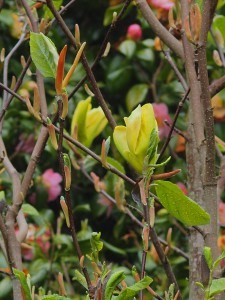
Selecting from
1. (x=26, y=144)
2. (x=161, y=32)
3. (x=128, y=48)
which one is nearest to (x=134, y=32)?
(x=128, y=48)

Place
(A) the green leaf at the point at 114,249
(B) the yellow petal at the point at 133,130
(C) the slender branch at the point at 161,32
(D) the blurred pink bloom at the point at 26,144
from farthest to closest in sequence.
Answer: (D) the blurred pink bloom at the point at 26,144 → (A) the green leaf at the point at 114,249 → (C) the slender branch at the point at 161,32 → (B) the yellow petal at the point at 133,130

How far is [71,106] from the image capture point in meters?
2.38

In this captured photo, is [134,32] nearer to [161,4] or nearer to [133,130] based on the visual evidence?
[161,4]

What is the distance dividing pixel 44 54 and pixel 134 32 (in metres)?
1.65

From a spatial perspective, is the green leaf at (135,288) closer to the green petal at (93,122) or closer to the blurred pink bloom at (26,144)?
the green petal at (93,122)

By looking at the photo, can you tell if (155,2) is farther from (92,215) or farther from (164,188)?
(164,188)

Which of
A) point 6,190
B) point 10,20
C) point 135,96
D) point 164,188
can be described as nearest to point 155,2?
point 135,96

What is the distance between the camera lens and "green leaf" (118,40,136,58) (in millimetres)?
2438

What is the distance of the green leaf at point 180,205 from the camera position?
0.80m

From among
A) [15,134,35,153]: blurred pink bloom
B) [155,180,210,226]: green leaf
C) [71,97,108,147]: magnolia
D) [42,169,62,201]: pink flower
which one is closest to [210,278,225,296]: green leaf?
[155,180,210,226]: green leaf

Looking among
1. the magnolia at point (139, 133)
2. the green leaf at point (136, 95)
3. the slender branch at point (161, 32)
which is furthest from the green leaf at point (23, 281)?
the green leaf at point (136, 95)

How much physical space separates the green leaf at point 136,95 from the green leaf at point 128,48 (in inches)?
4.6

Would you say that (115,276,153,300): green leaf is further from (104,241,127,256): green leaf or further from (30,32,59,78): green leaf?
(104,241,127,256): green leaf

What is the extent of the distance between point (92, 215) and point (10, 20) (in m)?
0.75
